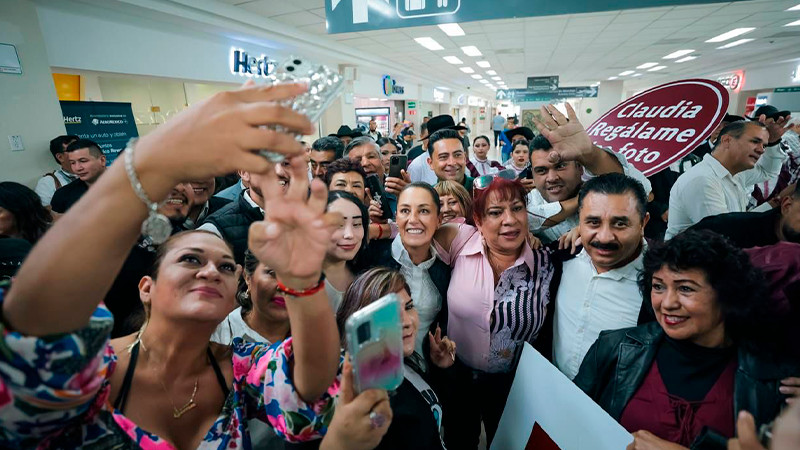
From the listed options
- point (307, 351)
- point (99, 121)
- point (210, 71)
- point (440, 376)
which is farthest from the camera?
point (210, 71)

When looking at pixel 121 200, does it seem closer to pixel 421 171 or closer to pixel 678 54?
pixel 421 171

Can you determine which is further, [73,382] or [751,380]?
[751,380]

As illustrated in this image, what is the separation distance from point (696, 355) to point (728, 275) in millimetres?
279

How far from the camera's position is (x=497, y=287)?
Result: 1.66 metres

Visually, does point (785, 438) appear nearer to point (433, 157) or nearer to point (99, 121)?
point (433, 157)

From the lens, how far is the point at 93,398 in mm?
632

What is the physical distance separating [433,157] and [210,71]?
15.4 ft

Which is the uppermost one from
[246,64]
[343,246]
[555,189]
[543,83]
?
[543,83]

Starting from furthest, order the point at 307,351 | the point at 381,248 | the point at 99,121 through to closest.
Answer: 1. the point at 99,121
2. the point at 381,248
3. the point at 307,351

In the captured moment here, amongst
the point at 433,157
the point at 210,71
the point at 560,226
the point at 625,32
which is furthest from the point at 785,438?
the point at 625,32

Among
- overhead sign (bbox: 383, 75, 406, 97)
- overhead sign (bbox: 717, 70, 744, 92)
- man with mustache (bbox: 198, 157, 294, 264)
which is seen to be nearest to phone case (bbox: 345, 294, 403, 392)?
man with mustache (bbox: 198, 157, 294, 264)

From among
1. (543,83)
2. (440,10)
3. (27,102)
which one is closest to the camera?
(440,10)

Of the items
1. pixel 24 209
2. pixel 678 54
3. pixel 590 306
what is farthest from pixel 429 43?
pixel 590 306

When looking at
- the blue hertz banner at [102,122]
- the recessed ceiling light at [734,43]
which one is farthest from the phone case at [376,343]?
the recessed ceiling light at [734,43]
